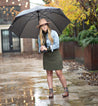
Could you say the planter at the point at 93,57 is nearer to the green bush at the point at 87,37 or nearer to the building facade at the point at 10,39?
the green bush at the point at 87,37

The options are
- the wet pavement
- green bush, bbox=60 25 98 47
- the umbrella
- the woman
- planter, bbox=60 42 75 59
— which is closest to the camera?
the wet pavement

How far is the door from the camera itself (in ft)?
93.0

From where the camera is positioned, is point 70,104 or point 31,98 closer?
point 70,104

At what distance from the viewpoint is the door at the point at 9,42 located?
2836 cm

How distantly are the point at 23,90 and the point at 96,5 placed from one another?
16.8ft

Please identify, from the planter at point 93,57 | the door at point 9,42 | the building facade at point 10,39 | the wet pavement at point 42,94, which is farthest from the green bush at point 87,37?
the door at point 9,42

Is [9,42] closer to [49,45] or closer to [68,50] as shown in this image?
[68,50]

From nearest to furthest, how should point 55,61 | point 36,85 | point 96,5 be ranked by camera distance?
1. point 55,61
2. point 36,85
3. point 96,5

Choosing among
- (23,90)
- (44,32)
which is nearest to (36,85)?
(23,90)

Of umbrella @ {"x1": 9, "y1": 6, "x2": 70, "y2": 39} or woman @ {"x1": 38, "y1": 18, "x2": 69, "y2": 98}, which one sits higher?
umbrella @ {"x1": 9, "y1": 6, "x2": 70, "y2": 39}

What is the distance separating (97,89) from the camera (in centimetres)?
639

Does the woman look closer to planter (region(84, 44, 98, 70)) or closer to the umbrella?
the umbrella

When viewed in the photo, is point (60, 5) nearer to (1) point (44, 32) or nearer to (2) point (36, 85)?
(2) point (36, 85)

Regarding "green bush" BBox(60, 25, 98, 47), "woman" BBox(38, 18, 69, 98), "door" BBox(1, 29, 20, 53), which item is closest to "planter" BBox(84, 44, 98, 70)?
"green bush" BBox(60, 25, 98, 47)
